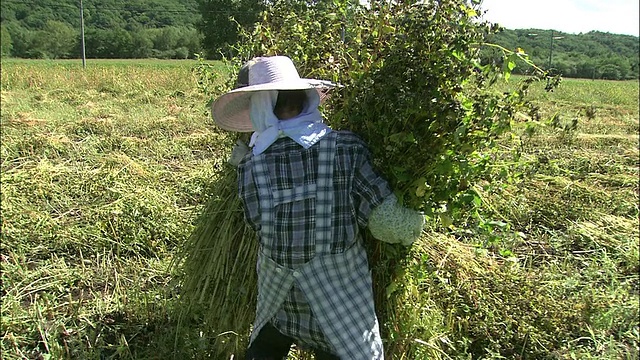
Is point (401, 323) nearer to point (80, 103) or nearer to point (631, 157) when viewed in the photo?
point (631, 157)

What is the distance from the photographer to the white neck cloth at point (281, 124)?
1.61 m

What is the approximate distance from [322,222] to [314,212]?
0.04 metres

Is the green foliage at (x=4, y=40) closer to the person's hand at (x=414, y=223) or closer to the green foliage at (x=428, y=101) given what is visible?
the green foliage at (x=428, y=101)

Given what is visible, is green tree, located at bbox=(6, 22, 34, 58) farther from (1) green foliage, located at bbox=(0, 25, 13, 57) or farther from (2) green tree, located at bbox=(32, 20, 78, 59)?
(2) green tree, located at bbox=(32, 20, 78, 59)

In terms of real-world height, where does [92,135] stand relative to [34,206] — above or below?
above

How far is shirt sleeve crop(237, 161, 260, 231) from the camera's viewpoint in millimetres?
1678

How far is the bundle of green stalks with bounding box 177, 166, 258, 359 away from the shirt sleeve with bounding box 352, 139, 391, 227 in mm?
801

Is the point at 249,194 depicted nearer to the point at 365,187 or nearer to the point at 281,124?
the point at 281,124

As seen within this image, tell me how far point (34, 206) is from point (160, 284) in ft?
5.34

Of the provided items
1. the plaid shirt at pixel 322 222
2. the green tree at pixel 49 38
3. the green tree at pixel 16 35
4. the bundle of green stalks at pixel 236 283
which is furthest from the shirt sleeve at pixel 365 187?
the green tree at pixel 49 38

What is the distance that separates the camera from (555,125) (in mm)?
1325

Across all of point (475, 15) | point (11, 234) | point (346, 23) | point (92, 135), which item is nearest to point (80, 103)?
point (92, 135)

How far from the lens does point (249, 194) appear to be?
1685 mm

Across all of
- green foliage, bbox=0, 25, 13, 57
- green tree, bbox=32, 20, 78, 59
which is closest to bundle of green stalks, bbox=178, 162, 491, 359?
green foliage, bbox=0, 25, 13, 57
